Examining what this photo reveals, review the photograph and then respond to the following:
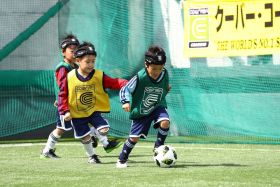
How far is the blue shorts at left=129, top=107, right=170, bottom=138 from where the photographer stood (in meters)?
9.45

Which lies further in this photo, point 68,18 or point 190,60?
point 68,18

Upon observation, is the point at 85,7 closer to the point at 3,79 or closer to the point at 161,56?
the point at 3,79

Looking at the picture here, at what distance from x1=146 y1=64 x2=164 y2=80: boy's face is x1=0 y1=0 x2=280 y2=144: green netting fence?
3.91 m

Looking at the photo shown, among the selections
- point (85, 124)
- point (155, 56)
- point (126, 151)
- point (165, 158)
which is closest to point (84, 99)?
point (85, 124)

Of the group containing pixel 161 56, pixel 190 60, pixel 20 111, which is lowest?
pixel 20 111

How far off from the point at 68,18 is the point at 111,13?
95 centimetres

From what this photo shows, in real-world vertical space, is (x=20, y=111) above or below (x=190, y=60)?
below

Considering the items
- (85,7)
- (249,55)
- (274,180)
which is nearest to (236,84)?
(249,55)

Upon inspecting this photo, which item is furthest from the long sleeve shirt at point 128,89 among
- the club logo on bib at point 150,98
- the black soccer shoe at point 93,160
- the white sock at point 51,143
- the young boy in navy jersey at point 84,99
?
the white sock at point 51,143

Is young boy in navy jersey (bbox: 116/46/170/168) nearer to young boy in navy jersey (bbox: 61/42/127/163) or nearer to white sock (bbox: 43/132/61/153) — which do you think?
young boy in navy jersey (bbox: 61/42/127/163)

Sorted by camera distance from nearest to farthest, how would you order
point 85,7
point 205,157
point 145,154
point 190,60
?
point 205,157
point 145,154
point 190,60
point 85,7

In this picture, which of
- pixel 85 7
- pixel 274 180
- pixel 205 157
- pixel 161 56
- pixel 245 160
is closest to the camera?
pixel 274 180

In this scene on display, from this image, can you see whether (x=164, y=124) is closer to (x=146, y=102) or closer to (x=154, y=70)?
(x=146, y=102)

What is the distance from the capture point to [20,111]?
14523 mm
